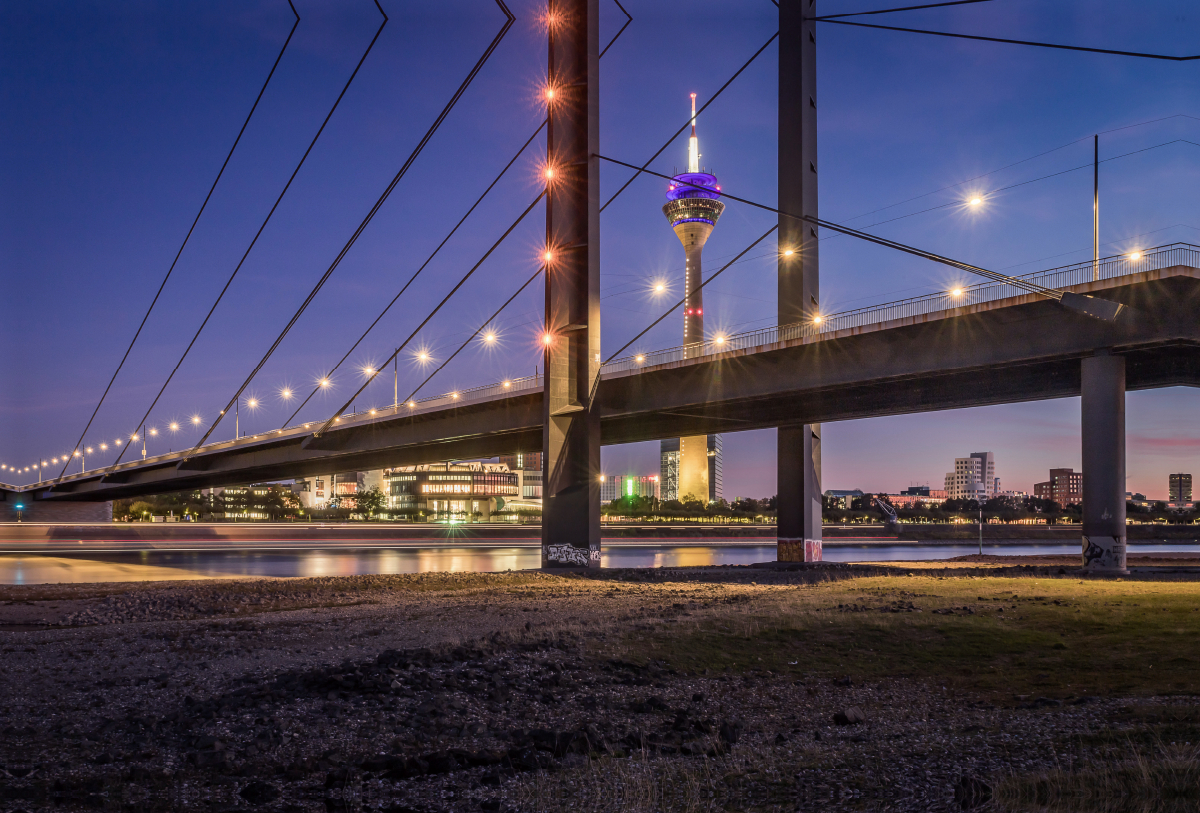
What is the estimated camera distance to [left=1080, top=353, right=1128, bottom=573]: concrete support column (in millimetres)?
34281

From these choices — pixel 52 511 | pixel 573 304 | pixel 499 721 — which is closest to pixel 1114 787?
pixel 499 721

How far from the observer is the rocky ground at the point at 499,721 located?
8.46 m

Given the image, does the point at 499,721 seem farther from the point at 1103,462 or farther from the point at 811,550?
the point at 811,550

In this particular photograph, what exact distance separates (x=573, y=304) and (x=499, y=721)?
34.7m

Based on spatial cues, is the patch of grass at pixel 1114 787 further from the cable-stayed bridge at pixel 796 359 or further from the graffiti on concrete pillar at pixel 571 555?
the graffiti on concrete pillar at pixel 571 555

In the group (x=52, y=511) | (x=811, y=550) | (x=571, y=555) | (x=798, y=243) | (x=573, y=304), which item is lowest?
(x=52, y=511)

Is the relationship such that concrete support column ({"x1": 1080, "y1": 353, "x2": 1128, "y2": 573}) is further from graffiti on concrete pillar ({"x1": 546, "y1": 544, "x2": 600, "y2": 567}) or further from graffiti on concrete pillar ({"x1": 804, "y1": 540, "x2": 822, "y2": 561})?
graffiti on concrete pillar ({"x1": 546, "y1": 544, "x2": 600, "y2": 567})

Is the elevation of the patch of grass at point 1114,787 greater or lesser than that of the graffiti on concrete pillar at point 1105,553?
greater

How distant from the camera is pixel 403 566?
55375mm

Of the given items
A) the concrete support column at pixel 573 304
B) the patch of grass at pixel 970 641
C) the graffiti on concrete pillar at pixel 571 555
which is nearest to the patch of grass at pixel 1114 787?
the patch of grass at pixel 970 641

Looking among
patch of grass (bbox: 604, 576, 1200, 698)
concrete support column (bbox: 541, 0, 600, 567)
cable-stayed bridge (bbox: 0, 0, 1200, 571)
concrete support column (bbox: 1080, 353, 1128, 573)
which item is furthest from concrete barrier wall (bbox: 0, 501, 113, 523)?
concrete support column (bbox: 1080, 353, 1128, 573)

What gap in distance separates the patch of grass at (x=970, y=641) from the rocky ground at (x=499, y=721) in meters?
0.20

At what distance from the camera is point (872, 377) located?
41656 millimetres

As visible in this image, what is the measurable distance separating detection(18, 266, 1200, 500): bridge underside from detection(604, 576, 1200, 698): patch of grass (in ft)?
45.5
